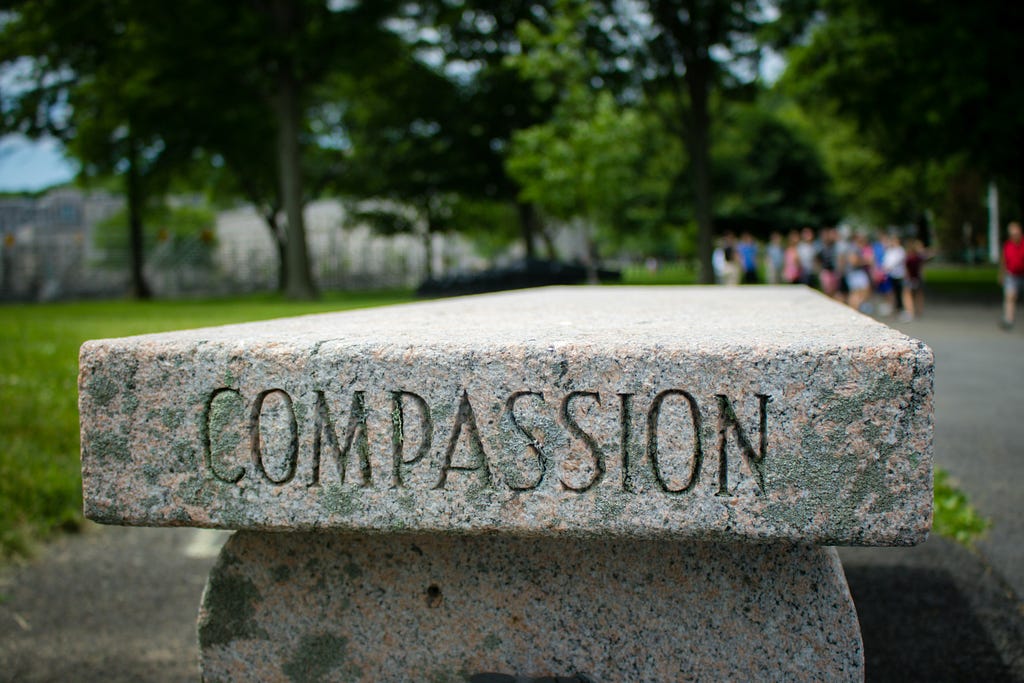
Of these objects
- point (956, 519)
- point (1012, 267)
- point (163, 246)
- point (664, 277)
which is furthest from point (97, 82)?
point (664, 277)

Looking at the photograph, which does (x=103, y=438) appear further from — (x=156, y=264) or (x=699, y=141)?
(x=156, y=264)

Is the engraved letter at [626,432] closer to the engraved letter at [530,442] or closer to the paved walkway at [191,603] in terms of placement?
the engraved letter at [530,442]

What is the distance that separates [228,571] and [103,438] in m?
0.48

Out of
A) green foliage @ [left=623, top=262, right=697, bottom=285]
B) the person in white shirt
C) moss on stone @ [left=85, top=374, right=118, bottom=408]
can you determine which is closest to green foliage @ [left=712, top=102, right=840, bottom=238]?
A: green foliage @ [left=623, top=262, right=697, bottom=285]

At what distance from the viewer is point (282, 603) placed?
2.04 m

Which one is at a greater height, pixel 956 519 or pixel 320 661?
pixel 320 661

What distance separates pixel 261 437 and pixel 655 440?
2.56 feet

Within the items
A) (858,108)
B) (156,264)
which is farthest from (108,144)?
(858,108)

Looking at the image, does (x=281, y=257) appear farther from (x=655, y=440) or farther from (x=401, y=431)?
(x=655, y=440)

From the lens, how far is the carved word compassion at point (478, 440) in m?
1.60

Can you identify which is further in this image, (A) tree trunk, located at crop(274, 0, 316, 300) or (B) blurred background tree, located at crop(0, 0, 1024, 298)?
(A) tree trunk, located at crop(274, 0, 316, 300)

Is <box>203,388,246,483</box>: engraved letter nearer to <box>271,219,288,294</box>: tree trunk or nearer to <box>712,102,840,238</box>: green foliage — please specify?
<box>271,219,288,294</box>: tree trunk

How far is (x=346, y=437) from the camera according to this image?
170 centimetres

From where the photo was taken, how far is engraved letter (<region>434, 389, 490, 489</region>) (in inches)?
65.5
